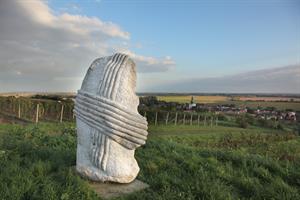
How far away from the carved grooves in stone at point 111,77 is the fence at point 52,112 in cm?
2603

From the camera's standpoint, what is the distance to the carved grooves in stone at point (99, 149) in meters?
5.66

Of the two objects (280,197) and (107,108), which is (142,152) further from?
(280,197)

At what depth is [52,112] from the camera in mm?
34781

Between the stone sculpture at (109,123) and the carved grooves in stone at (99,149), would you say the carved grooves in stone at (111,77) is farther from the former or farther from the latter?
the carved grooves in stone at (99,149)

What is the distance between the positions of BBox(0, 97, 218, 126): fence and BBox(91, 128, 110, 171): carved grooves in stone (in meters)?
26.1

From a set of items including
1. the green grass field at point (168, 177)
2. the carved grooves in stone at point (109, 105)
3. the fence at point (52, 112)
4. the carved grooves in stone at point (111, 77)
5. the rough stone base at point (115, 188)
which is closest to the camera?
the green grass field at point (168, 177)

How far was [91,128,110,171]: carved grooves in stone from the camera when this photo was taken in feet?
18.6

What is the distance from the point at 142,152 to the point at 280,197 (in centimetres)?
440

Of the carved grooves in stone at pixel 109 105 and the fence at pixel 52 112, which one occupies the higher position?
the carved grooves in stone at pixel 109 105

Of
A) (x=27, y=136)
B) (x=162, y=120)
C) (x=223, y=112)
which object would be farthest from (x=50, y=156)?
(x=223, y=112)

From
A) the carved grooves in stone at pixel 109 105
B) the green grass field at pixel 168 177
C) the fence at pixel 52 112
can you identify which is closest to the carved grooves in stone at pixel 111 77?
the carved grooves in stone at pixel 109 105

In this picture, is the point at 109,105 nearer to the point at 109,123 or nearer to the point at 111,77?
the point at 109,123

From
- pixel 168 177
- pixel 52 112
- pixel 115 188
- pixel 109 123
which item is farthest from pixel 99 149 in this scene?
pixel 52 112

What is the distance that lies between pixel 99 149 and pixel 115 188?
0.78 meters
